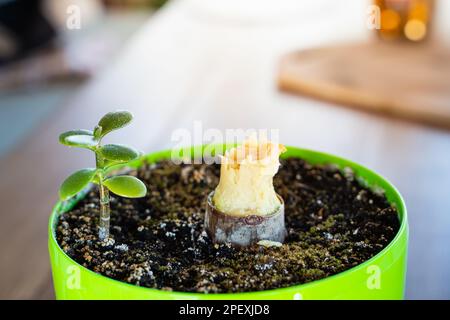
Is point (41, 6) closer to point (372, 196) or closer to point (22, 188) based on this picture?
point (22, 188)

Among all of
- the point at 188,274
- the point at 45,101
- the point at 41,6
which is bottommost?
the point at 45,101

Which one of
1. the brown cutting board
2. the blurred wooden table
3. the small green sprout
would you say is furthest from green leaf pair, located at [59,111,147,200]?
the brown cutting board

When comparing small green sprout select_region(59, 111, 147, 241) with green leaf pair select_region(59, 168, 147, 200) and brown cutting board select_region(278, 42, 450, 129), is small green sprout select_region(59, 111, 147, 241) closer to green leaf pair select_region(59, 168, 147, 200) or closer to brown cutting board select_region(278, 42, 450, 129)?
green leaf pair select_region(59, 168, 147, 200)

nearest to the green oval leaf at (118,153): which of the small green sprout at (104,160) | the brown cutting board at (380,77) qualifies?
the small green sprout at (104,160)

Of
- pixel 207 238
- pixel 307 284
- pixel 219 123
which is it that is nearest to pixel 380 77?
pixel 219 123

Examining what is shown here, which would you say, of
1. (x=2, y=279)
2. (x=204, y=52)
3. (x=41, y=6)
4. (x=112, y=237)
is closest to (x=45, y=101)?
(x=41, y=6)

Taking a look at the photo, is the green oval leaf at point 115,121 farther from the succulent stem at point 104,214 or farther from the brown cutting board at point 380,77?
the brown cutting board at point 380,77
